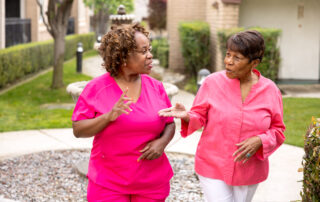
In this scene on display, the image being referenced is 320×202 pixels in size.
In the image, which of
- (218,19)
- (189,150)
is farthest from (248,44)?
(218,19)

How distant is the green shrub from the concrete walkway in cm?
193

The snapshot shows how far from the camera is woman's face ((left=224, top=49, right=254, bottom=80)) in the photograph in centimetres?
301

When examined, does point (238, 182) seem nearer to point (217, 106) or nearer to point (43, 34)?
point (217, 106)

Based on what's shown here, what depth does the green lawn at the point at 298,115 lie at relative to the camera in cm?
787

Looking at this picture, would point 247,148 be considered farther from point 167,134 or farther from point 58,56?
point 58,56

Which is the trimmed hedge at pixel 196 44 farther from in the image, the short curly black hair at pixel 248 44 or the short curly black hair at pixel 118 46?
the short curly black hair at pixel 118 46

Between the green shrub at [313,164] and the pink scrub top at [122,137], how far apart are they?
0.96 meters

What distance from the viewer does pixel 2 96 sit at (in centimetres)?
1195

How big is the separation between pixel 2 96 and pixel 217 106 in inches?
387

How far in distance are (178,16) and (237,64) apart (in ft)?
44.6

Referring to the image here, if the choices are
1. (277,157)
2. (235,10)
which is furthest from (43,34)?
(277,157)

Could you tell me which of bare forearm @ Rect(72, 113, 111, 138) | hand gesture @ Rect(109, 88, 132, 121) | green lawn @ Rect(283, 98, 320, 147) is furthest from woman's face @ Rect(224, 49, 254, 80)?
green lawn @ Rect(283, 98, 320, 147)

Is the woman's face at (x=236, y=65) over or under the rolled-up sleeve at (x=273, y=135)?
over

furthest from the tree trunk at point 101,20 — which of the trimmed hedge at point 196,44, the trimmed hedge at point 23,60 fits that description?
the trimmed hedge at point 196,44
